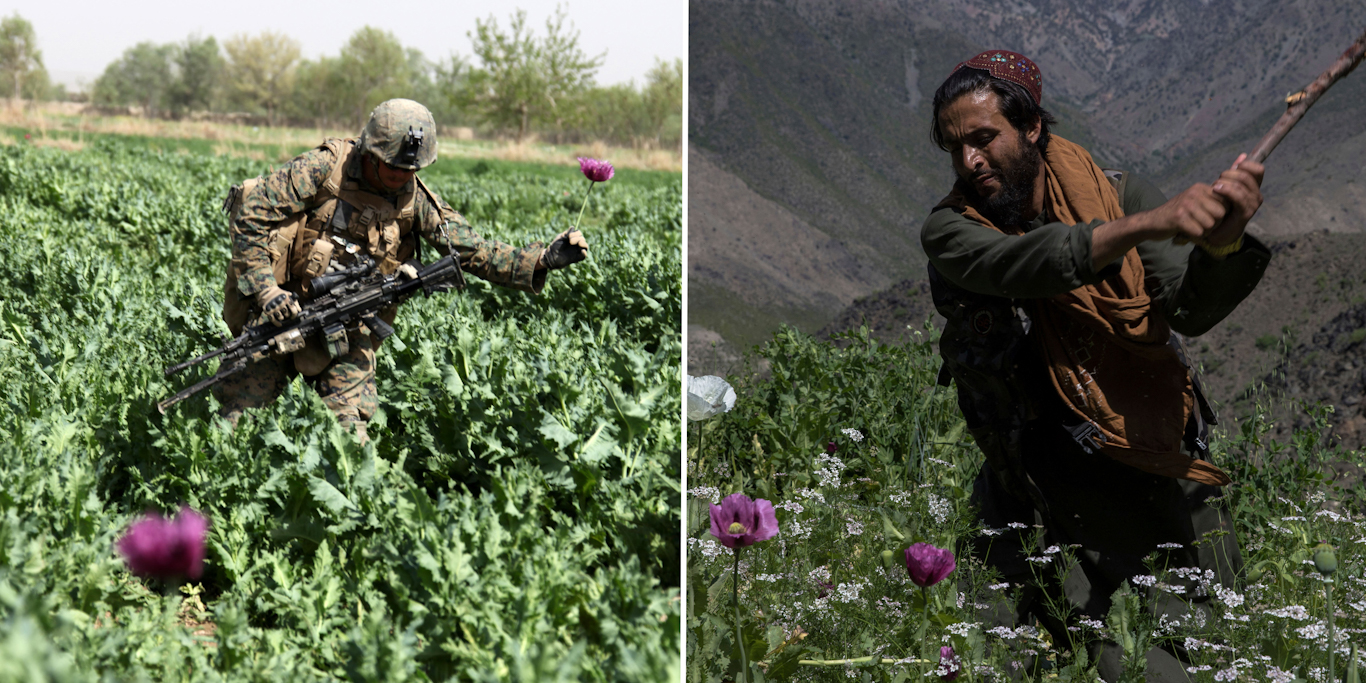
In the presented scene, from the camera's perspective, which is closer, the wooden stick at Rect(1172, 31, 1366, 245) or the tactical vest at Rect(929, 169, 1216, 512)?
the wooden stick at Rect(1172, 31, 1366, 245)

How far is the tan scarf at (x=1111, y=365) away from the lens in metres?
2.52

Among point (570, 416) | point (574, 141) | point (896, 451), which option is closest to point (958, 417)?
point (896, 451)

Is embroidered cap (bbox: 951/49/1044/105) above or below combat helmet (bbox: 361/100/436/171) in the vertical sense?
above

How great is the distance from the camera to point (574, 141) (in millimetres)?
66250

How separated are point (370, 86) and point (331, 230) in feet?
291

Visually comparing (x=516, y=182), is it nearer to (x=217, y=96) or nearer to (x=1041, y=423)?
(x=1041, y=423)

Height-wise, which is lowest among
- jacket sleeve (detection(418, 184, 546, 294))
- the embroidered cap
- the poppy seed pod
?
the poppy seed pod

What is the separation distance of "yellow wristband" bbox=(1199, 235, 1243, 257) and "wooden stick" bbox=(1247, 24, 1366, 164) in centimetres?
27

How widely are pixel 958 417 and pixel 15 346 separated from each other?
5.57 metres

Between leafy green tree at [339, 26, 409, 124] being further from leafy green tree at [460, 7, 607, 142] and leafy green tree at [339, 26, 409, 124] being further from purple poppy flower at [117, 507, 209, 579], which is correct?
purple poppy flower at [117, 507, 209, 579]

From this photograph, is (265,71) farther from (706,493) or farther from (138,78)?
(706,493)

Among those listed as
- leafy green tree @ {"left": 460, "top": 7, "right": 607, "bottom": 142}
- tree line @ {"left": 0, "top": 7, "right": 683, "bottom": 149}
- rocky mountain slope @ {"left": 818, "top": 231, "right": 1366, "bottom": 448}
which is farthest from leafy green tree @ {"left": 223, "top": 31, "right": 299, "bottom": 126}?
rocky mountain slope @ {"left": 818, "top": 231, "right": 1366, "bottom": 448}

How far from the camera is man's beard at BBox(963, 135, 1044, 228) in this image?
8.26 feet

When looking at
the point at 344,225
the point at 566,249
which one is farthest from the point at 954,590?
the point at 344,225
